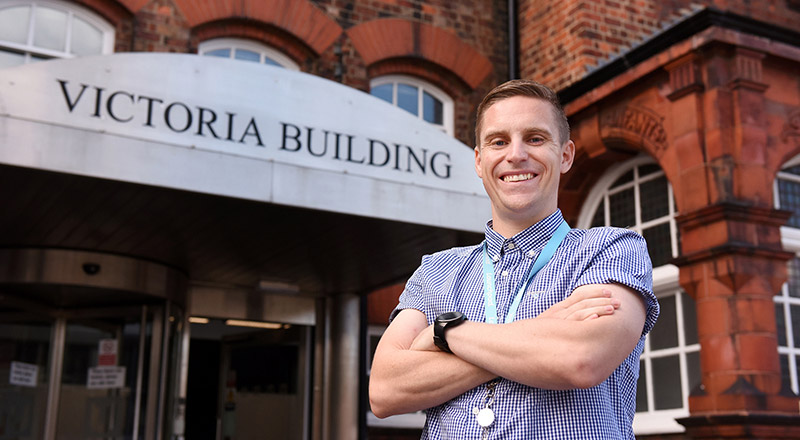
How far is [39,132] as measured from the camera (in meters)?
5.25

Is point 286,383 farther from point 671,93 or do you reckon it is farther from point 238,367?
point 671,93

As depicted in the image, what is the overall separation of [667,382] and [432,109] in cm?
427

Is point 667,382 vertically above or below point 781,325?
below

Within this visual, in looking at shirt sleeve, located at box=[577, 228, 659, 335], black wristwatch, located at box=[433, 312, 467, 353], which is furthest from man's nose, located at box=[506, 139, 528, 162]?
black wristwatch, located at box=[433, 312, 467, 353]

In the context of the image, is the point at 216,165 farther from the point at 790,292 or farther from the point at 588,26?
the point at 790,292

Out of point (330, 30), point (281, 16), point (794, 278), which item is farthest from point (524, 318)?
point (330, 30)

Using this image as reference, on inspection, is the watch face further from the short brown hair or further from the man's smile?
the short brown hair

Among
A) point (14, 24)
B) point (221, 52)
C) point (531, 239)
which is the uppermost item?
point (221, 52)

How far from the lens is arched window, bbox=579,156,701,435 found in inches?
330

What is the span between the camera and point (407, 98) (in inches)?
407

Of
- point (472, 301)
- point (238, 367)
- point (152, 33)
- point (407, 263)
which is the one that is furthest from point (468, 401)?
point (238, 367)

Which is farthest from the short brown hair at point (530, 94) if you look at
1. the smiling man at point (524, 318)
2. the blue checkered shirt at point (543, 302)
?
the blue checkered shirt at point (543, 302)

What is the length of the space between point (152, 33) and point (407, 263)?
11.7 feet

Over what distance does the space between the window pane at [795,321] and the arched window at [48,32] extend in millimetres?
7319
